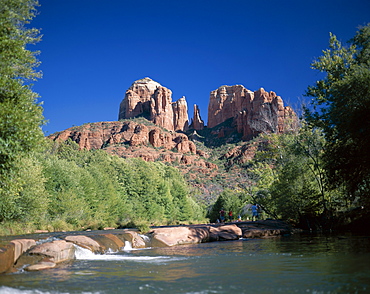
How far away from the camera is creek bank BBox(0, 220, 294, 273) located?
1073 cm

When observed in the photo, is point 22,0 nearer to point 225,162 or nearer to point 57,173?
point 57,173

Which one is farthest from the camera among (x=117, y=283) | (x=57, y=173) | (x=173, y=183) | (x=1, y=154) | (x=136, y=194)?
(x=173, y=183)

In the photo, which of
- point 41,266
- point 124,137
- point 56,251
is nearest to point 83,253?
point 56,251

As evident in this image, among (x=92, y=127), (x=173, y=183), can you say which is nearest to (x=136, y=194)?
(x=173, y=183)

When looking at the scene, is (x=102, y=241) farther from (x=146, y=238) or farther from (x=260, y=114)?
(x=260, y=114)

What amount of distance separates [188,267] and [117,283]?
279cm

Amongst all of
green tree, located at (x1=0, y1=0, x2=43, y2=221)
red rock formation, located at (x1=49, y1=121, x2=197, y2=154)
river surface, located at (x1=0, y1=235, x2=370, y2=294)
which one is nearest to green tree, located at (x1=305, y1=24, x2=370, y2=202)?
river surface, located at (x1=0, y1=235, x2=370, y2=294)

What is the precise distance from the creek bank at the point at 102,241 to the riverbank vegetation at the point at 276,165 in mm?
2285

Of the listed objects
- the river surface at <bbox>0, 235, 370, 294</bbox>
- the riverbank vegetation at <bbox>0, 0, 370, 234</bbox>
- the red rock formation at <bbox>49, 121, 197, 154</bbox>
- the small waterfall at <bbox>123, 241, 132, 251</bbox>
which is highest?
the red rock formation at <bbox>49, 121, 197, 154</bbox>

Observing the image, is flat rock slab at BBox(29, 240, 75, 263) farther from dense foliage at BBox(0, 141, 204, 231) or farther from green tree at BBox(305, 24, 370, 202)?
green tree at BBox(305, 24, 370, 202)

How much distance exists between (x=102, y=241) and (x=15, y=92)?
8.57 metres

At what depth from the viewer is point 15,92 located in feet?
37.1

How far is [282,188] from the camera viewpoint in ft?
81.4

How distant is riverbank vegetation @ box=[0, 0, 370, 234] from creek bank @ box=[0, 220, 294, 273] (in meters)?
2.28
